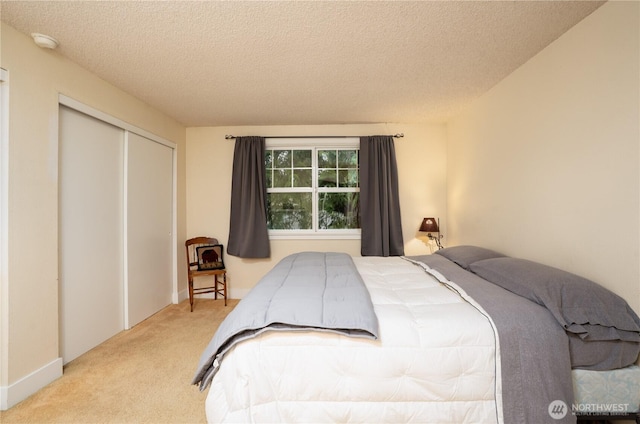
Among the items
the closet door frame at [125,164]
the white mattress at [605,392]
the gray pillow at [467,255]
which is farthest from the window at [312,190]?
the white mattress at [605,392]

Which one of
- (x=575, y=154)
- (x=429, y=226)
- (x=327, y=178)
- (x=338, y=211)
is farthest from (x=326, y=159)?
(x=575, y=154)

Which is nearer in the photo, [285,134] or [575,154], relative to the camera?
[575,154]

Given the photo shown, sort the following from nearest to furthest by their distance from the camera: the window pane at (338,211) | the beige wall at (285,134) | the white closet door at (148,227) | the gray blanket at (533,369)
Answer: the gray blanket at (533,369), the white closet door at (148,227), the beige wall at (285,134), the window pane at (338,211)

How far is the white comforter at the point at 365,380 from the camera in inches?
47.9

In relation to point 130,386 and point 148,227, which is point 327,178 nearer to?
point 148,227

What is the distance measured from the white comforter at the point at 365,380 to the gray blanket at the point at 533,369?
58mm

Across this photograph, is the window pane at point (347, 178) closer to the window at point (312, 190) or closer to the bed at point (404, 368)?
the window at point (312, 190)

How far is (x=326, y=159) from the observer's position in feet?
12.4

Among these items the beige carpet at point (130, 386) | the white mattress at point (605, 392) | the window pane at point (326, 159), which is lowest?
the beige carpet at point (130, 386)

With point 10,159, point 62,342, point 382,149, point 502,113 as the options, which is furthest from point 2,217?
point 502,113

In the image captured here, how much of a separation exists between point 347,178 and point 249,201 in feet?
4.64

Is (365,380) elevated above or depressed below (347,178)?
below

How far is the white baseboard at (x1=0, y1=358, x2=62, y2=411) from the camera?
1.65m

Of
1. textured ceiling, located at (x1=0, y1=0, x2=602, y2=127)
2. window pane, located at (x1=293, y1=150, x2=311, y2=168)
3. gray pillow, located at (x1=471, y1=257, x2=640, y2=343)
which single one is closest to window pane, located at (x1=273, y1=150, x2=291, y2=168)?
window pane, located at (x1=293, y1=150, x2=311, y2=168)
